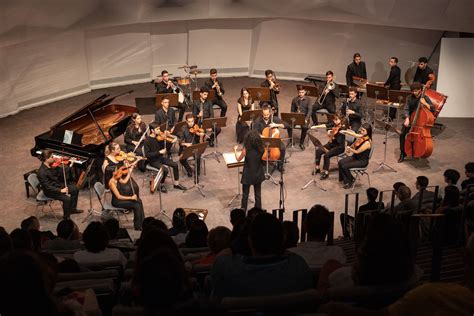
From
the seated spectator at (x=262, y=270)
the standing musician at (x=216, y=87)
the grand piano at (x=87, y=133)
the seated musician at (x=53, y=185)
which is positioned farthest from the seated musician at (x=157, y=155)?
the seated spectator at (x=262, y=270)

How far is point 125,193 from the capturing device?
1079 centimetres

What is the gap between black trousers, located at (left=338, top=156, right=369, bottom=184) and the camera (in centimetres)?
1213

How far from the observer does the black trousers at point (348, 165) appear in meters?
12.1

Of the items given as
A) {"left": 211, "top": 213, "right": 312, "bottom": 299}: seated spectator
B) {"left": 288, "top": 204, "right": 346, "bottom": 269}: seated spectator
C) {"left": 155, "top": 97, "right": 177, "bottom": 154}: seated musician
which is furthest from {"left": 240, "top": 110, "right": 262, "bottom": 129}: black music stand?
{"left": 211, "top": 213, "right": 312, "bottom": 299}: seated spectator

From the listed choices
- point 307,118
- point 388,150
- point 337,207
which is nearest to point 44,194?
point 337,207

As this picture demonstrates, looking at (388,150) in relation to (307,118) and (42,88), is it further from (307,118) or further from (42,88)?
(42,88)

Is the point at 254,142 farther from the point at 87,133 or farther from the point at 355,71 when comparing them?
the point at 355,71

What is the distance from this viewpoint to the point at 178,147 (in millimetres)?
14359

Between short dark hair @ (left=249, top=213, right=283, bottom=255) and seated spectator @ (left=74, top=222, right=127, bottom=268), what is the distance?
2633mm

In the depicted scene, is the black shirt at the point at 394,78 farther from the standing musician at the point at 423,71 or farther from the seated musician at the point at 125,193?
the seated musician at the point at 125,193

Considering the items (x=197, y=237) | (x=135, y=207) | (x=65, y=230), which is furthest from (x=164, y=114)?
(x=197, y=237)

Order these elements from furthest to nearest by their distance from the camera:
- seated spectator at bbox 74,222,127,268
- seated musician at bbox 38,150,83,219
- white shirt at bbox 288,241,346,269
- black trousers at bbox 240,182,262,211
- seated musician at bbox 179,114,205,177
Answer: seated musician at bbox 179,114,205,177 < black trousers at bbox 240,182,262,211 < seated musician at bbox 38,150,83,219 < seated spectator at bbox 74,222,127,268 < white shirt at bbox 288,241,346,269

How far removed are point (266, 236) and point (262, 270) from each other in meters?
0.23

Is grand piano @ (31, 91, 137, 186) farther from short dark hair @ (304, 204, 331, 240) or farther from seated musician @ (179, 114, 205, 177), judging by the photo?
short dark hair @ (304, 204, 331, 240)
